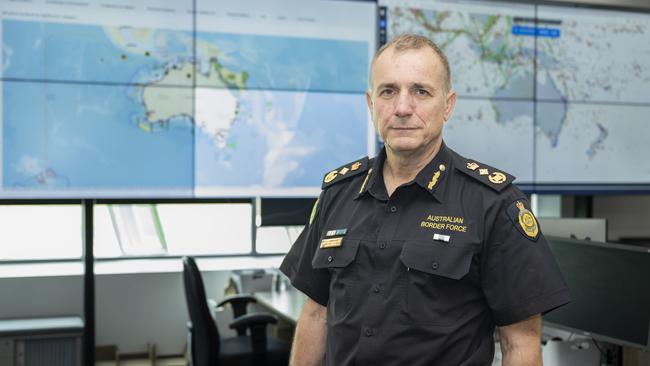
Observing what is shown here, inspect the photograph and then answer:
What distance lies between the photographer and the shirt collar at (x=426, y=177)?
4.99 ft

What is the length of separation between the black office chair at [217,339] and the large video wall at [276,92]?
51cm

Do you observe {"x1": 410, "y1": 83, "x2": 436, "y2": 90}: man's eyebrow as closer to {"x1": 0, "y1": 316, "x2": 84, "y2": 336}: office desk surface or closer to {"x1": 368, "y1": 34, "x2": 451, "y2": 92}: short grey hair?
{"x1": 368, "y1": 34, "x2": 451, "y2": 92}: short grey hair

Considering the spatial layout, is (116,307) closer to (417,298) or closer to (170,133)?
(170,133)

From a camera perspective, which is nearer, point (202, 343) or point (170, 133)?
point (170, 133)

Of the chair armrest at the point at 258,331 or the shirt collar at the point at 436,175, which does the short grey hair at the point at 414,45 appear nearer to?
the shirt collar at the point at 436,175

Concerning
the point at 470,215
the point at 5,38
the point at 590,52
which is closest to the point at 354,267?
the point at 470,215

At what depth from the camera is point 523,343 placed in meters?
1.42

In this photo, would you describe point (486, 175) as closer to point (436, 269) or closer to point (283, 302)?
point (436, 269)

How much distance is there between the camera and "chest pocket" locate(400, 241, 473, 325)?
143cm

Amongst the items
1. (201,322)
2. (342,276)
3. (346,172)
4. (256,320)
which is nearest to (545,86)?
(256,320)

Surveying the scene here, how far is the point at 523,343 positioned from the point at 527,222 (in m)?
0.23

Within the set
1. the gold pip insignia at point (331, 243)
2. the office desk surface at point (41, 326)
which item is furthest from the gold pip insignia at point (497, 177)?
the office desk surface at point (41, 326)

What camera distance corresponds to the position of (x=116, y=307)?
4.81 meters

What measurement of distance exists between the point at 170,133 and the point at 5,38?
2.51 feet
